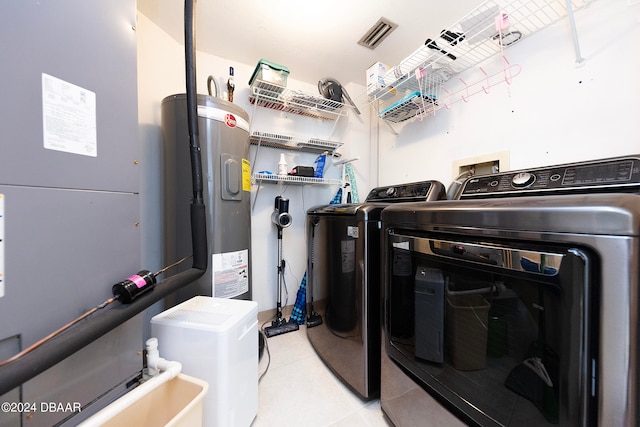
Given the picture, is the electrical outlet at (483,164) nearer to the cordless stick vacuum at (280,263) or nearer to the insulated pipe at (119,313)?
the cordless stick vacuum at (280,263)

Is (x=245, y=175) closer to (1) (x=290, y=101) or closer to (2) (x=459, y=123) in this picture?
(1) (x=290, y=101)

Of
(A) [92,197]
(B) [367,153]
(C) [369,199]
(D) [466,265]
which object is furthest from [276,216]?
(D) [466,265]

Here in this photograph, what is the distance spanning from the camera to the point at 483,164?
4.73ft

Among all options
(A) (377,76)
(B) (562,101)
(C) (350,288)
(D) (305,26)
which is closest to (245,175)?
(C) (350,288)

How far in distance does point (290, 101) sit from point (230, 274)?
142 cm

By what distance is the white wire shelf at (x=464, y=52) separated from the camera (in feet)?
3.47

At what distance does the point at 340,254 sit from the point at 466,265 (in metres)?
0.71

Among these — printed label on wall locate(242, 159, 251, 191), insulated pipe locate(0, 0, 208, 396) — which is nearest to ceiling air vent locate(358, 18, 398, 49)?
insulated pipe locate(0, 0, 208, 396)

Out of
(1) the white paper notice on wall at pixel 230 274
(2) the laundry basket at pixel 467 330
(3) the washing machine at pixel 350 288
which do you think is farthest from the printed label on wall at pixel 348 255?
(1) the white paper notice on wall at pixel 230 274

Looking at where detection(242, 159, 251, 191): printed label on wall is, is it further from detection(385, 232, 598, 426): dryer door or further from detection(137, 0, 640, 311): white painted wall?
detection(385, 232, 598, 426): dryer door

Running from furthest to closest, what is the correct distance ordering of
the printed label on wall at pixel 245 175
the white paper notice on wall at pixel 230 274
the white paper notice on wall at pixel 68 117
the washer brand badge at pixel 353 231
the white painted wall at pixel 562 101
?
the printed label on wall at pixel 245 175, the white paper notice on wall at pixel 230 274, the washer brand badge at pixel 353 231, the white painted wall at pixel 562 101, the white paper notice on wall at pixel 68 117

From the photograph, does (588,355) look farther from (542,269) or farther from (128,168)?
(128,168)

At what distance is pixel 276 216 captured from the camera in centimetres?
196

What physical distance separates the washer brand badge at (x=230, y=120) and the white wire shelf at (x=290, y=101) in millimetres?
445
